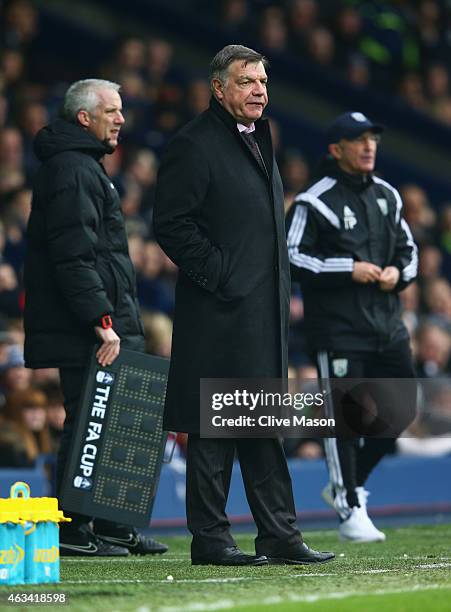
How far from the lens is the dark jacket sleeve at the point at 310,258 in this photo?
812cm

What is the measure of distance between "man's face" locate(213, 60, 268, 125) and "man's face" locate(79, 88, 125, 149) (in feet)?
3.74

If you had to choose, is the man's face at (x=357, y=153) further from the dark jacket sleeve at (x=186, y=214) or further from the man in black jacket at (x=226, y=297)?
the dark jacket sleeve at (x=186, y=214)

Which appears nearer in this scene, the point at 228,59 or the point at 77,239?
the point at 228,59

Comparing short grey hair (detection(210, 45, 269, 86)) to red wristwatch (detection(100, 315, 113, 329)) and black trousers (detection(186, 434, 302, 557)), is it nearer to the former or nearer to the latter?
red wristwatch (detection(100, 315, 113, 329))

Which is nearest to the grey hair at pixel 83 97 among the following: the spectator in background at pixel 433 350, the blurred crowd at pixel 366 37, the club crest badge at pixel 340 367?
the club crest badge at pixel 340 367

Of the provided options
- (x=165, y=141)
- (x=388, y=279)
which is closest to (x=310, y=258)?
(x=388, y=279)

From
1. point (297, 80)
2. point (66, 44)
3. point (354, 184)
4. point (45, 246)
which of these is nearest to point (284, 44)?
point (297, 80)

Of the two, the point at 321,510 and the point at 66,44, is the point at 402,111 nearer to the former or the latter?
the point at 66,44

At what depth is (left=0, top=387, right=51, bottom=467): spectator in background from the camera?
913cm

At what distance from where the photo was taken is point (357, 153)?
8.38 metres

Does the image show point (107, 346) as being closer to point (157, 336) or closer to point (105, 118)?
point (105, 118)

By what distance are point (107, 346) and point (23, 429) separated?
2263 mm

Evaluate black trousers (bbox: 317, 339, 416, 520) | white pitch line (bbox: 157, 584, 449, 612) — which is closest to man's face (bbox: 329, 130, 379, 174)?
black trousers (bbox: 317, 339, 416, 520)

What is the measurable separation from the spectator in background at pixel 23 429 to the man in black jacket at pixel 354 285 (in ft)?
6.22
